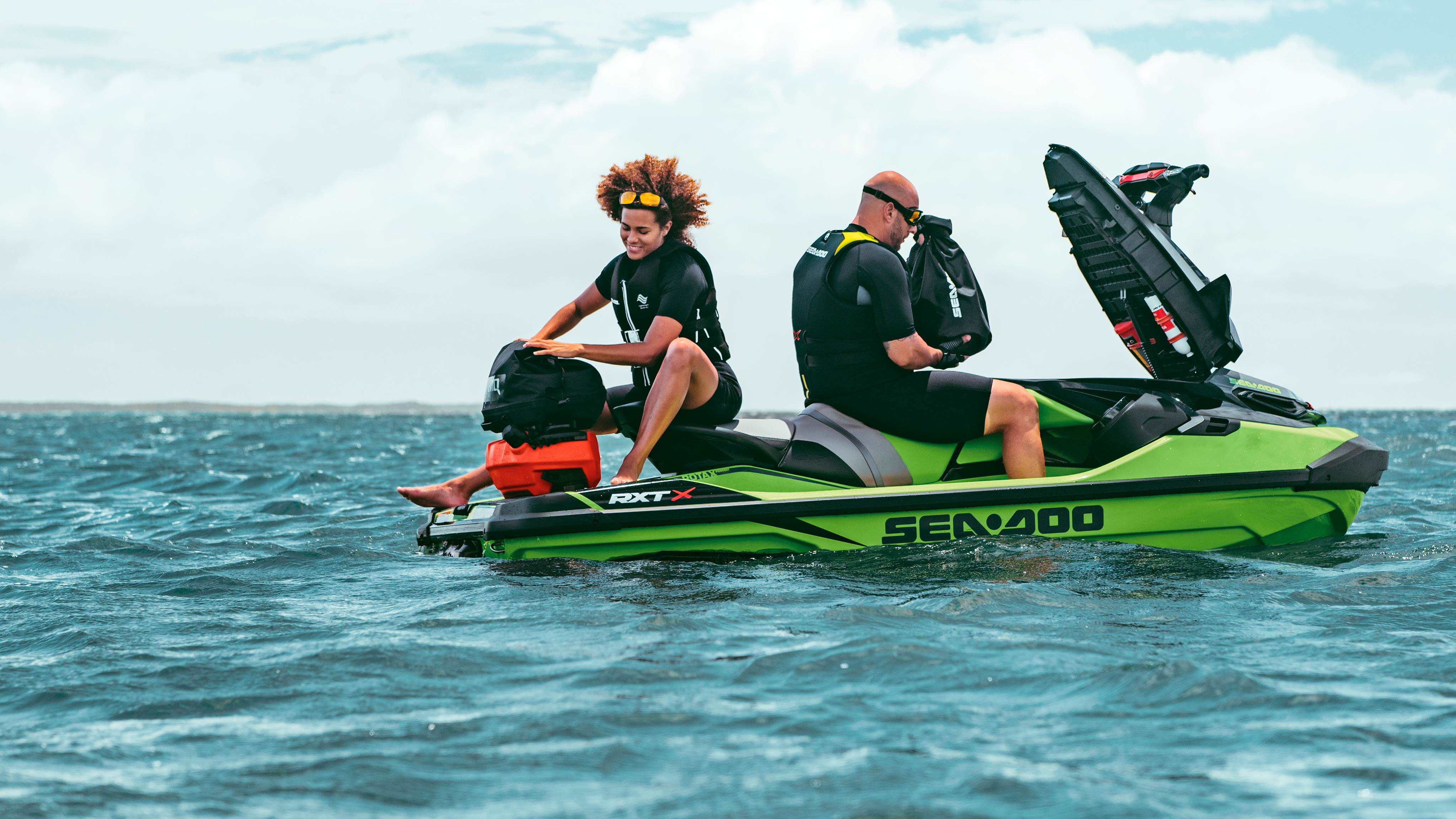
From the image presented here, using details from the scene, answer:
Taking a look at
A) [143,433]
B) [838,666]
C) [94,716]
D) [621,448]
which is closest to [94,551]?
[94,716]

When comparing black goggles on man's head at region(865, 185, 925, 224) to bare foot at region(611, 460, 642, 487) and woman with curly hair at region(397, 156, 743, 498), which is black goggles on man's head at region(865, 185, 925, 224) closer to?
woman with curly hair at region(397, 156, 743, 498)

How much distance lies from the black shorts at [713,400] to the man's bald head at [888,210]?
37.6 inches

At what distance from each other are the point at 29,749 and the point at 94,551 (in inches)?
158

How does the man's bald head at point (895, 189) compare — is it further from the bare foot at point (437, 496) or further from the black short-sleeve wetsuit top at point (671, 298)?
the bare foot at point (437, 496)

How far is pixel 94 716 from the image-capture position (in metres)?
3.21

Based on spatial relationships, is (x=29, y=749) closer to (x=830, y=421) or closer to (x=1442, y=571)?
(x=830, y=421)

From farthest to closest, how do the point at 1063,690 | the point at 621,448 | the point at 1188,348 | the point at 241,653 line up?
the point at 621,448 < the point at 1188,348 < the point at 241,653 < the point at 1063,690

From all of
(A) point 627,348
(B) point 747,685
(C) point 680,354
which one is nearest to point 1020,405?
(C) point 680,354

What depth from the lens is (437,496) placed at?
6.04 metres

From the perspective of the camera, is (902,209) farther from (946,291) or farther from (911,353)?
(911,353)

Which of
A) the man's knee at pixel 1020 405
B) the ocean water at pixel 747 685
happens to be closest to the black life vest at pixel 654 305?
the ocean water at pixel 747 685

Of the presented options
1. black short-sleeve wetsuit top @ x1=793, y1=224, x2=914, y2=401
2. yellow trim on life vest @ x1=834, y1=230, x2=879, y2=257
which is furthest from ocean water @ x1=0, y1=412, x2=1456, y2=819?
yellow trim on life vest @ x1=834, y1=230, x2=879, y2=257

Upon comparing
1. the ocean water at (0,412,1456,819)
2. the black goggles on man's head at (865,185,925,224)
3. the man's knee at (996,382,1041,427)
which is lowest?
the ocean water at (0,412,1456,819)

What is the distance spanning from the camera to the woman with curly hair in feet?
17.5
